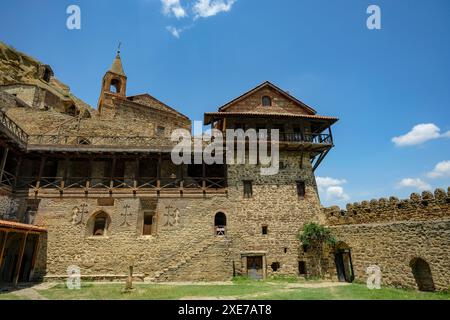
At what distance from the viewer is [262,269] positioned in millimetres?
18000

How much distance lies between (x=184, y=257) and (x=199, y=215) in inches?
113

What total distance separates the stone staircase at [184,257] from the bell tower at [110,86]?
17.8m

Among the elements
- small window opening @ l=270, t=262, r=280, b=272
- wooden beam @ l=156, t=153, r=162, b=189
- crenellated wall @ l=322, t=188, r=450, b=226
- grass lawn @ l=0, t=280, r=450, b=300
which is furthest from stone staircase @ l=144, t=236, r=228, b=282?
crenellated wall @ l=322, t=188, r=450, b=226

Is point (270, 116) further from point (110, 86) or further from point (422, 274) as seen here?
point (110, 86)

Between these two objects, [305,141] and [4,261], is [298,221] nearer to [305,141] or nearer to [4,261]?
[305,141]

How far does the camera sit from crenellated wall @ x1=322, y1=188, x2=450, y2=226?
14.0 metres

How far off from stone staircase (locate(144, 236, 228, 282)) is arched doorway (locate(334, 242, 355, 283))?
7759 mm

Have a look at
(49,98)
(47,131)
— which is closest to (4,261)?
(47,131)

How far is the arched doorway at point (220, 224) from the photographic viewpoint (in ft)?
61.0

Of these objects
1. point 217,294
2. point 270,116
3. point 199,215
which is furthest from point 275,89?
point 217,294

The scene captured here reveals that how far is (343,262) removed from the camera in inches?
728

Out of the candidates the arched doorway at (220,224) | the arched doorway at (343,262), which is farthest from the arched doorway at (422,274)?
the arched doorway at (220,224)

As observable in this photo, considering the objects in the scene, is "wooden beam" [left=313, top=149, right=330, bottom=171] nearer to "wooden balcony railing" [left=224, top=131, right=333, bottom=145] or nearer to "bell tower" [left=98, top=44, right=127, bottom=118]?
"wooden balcony railing" [left=224, top=131, right=333, bottom=145]

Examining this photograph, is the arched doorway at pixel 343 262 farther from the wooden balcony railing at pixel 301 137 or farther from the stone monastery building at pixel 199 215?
the wooden balcony railing at pixel 301 137
